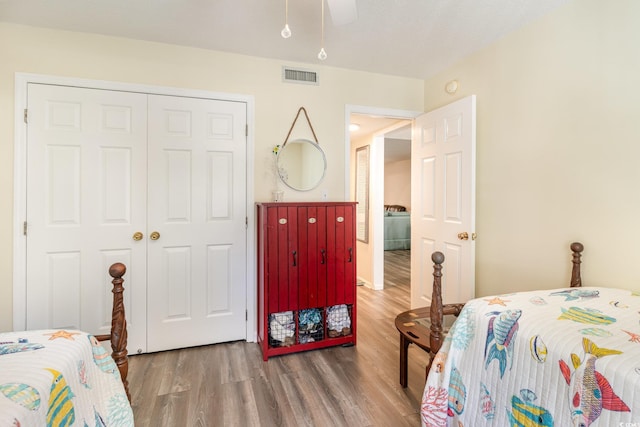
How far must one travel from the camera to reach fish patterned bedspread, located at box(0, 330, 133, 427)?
0.79 metres

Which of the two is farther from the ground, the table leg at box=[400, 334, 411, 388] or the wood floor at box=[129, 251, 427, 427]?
the table leg at box=[400, 334, 411, 388]

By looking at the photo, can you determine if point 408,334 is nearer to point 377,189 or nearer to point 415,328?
point 415,328

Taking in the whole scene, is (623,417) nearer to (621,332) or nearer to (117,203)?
(621,332)

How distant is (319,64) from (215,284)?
216cm

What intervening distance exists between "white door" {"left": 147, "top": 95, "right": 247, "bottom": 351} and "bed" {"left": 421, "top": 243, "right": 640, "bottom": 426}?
1.73 meters

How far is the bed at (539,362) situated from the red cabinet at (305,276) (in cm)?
105

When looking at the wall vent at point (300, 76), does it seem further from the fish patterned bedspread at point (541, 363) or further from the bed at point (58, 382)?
the fish patterned bedspread at point (541, 363)

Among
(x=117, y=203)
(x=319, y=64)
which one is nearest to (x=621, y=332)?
(x=319, y=64)

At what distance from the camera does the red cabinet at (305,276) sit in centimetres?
236

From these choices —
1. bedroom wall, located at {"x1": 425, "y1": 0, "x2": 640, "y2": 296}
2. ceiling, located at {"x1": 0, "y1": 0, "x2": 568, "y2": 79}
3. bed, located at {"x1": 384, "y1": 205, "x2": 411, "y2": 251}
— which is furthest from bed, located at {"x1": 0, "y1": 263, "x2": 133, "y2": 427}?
bed, located at {"x1": 384, "y1": 205, "x2": 411, "y2": 251}

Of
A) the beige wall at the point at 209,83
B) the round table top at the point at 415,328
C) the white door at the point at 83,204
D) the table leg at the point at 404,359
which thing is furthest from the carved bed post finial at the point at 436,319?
the white door at the point at 83,204

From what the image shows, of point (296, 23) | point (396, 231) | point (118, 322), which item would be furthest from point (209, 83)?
point (396, 231)

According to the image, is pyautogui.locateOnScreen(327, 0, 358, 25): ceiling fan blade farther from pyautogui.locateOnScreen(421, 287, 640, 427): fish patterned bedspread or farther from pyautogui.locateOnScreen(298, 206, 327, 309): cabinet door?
pyautogui.locateOnScreen(421, 287, 640, 427): fish patterned bedspread

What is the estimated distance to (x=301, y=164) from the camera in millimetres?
2781
